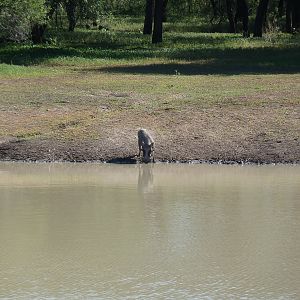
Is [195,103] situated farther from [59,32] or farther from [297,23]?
[297,23]

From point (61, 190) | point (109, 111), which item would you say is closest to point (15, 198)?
point (61, 190)


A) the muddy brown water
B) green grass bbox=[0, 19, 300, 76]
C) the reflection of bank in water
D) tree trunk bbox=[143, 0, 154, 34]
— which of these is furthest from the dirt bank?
tree trunk bbox=[143, 0, 154, 34]

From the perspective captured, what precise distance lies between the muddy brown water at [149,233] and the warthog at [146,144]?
2.40ft

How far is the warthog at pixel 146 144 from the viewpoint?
16.9 m

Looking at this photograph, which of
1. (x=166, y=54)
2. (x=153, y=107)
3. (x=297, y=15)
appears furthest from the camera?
(x=297, y=15)

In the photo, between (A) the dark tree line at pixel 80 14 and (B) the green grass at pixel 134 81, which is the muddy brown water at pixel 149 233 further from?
(A) the dark tree line at pixel 80 14

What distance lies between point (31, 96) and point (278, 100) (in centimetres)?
563

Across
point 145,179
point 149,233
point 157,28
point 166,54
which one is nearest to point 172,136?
point 145,179

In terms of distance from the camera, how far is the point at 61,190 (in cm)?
1416

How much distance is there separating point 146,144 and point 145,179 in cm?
164

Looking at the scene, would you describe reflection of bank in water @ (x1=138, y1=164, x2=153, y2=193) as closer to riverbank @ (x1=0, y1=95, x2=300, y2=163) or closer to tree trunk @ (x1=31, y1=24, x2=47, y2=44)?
riverbank @ (x1=0, y1=95, x2=300, y2=163)

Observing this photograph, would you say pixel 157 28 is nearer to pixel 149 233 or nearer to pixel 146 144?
pixel 146 144

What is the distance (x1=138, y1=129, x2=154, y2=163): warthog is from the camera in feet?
55.3

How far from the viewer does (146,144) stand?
16.9m
